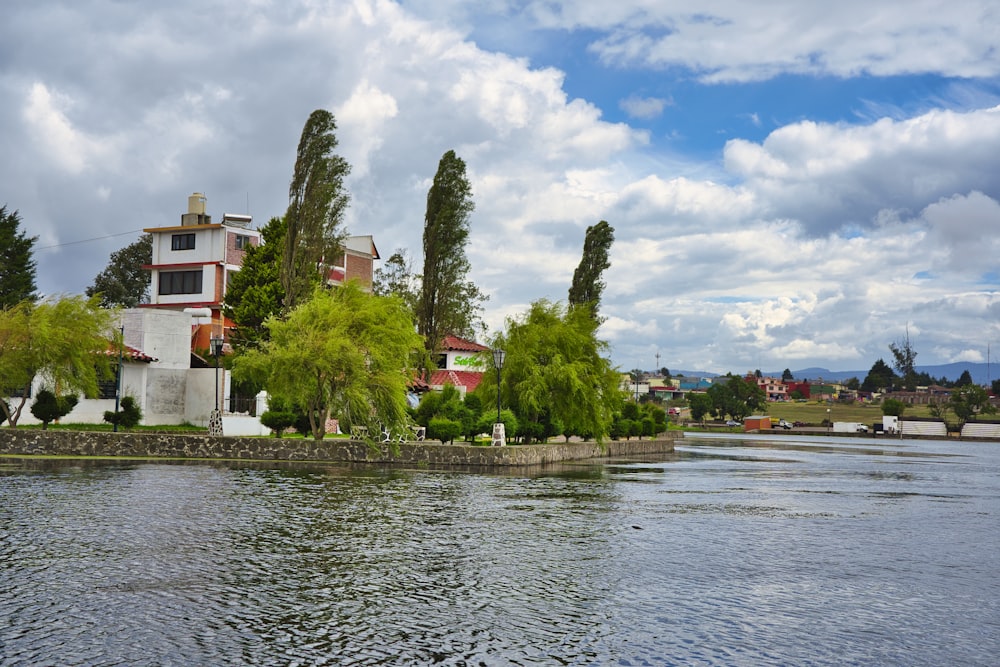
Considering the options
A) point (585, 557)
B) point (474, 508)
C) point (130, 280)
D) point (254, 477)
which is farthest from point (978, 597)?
point (130, 280)

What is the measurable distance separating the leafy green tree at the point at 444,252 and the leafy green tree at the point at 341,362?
1058cm

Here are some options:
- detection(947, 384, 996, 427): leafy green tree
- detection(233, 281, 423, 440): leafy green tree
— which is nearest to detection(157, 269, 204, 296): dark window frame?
detection(233, 281, 423, 440): leafy green tree

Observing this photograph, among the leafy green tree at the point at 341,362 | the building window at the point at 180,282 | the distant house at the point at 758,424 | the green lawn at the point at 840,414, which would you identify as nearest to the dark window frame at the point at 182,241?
the building window at the point at 180,282

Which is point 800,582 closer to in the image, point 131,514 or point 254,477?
point 131,514

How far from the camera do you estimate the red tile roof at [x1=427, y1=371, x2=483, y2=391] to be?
71625 millimetres

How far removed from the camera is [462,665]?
30.6 feet

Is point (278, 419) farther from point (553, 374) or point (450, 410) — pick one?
point (553, 374)

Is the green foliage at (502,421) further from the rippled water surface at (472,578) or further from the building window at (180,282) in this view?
the building window at (180,282)

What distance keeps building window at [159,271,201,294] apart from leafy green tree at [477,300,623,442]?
33.9 metres

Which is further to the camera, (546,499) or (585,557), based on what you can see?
(546,499)

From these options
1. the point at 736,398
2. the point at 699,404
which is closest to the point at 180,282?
the point at 699,404

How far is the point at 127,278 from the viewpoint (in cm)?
8981

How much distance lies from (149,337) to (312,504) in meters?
30.2

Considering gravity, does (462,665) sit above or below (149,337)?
below
